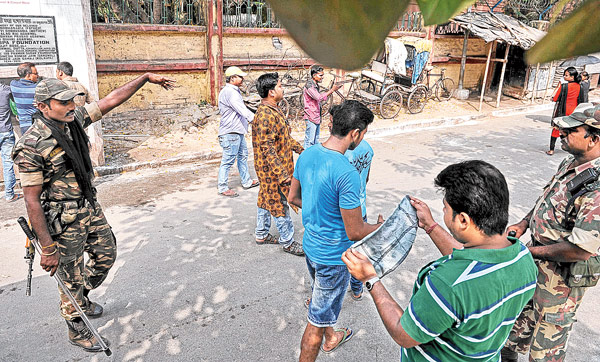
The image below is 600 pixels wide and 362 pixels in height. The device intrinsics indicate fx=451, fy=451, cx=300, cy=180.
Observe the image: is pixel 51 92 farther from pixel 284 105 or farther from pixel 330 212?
pixel 284 105

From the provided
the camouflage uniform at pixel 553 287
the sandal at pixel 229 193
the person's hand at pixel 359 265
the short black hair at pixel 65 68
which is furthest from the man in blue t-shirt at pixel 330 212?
the short black hair at pixel 65 68

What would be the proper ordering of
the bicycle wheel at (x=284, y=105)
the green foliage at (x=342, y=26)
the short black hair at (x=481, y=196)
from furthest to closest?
the bicycle wheel at (x=284, y=105) → the short black hair at (x=481, y=196) → the green foliage at (x=342, y=26)

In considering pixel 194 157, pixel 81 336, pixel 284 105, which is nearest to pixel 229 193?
pixel 194 157

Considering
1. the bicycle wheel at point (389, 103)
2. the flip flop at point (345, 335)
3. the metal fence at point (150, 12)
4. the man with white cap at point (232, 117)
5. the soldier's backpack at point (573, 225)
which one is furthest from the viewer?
the bicycle wheel at point (389, 103)

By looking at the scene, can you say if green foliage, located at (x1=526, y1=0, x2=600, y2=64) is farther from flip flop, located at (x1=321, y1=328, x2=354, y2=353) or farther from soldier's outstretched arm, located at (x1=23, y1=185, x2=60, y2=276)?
flip flop, located at (x1=321, y1=328, x2=354, y2=353)

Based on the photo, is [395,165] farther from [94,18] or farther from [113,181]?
[94,18]

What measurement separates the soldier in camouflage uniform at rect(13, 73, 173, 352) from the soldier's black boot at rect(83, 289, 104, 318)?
0.07ft

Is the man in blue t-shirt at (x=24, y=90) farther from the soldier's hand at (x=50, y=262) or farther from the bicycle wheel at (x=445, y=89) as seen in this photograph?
the bicycle wheel at (x=445, y=89)

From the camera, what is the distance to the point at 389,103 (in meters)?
10.3

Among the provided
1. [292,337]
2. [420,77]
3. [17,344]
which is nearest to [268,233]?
[292,337]

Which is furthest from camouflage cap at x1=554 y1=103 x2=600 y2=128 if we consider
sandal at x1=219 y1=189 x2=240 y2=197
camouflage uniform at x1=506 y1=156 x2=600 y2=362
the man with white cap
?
sandal at x1=219 y1=189 x2=240 y2=197

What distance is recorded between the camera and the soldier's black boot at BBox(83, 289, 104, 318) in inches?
120

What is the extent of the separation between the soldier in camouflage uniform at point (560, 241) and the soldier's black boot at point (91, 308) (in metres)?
2.72

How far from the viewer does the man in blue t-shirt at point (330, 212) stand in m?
2.28
